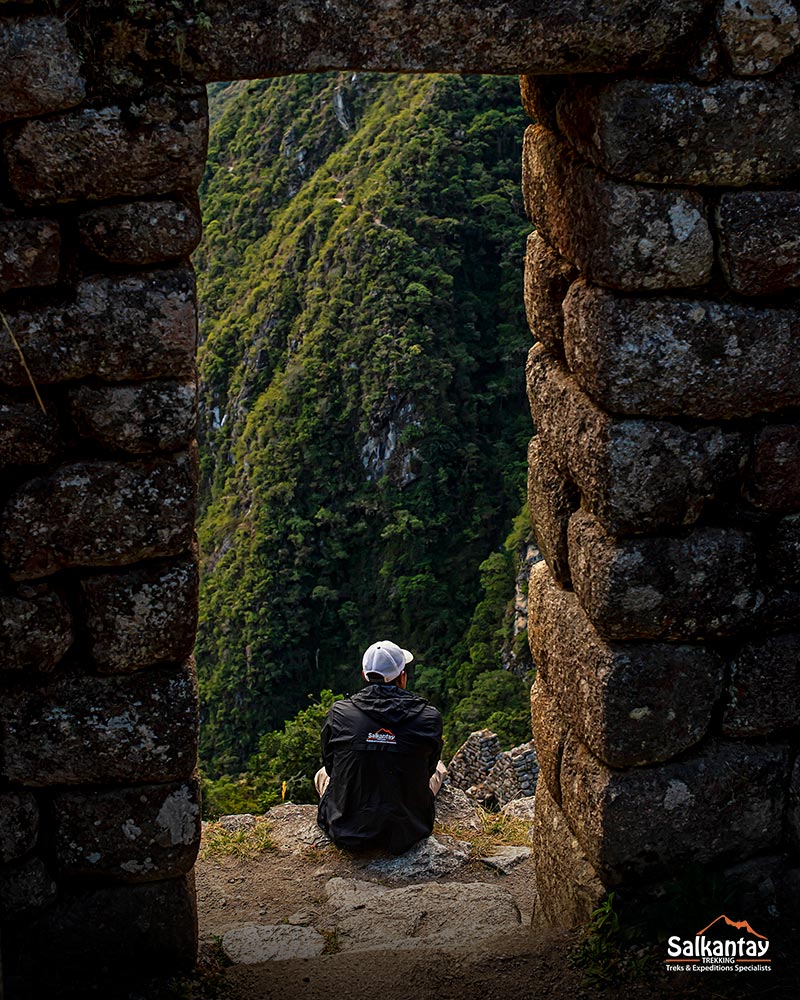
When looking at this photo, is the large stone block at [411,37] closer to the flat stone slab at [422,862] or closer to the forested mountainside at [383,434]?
the flat stone slab at [422,862]

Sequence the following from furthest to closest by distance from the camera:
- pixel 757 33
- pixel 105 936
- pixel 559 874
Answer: pixel 559 874 → pixel 105 936 → pixel 757 33

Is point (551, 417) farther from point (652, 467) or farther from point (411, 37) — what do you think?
point (411, 37)

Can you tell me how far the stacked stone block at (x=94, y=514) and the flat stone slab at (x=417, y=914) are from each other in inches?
43.5

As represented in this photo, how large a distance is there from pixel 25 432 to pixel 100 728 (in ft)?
2.89

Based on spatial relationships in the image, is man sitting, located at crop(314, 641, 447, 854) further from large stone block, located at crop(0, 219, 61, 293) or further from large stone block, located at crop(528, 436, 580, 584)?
large stone block, located at crop(0, 219, 61, 293)

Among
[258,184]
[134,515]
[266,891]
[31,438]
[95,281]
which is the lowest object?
[266,891]

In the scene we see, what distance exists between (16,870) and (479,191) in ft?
118

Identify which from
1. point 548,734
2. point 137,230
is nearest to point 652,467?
point 548,734

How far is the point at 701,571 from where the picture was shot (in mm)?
3230

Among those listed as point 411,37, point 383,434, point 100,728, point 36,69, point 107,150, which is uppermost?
point 383,434

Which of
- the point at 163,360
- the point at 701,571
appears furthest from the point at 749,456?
the point at 163,360

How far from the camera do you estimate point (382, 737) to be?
16.8ft

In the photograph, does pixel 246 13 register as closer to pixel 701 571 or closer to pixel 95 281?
pixel 95 281

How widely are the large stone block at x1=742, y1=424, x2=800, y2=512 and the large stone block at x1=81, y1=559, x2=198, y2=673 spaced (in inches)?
66.3
